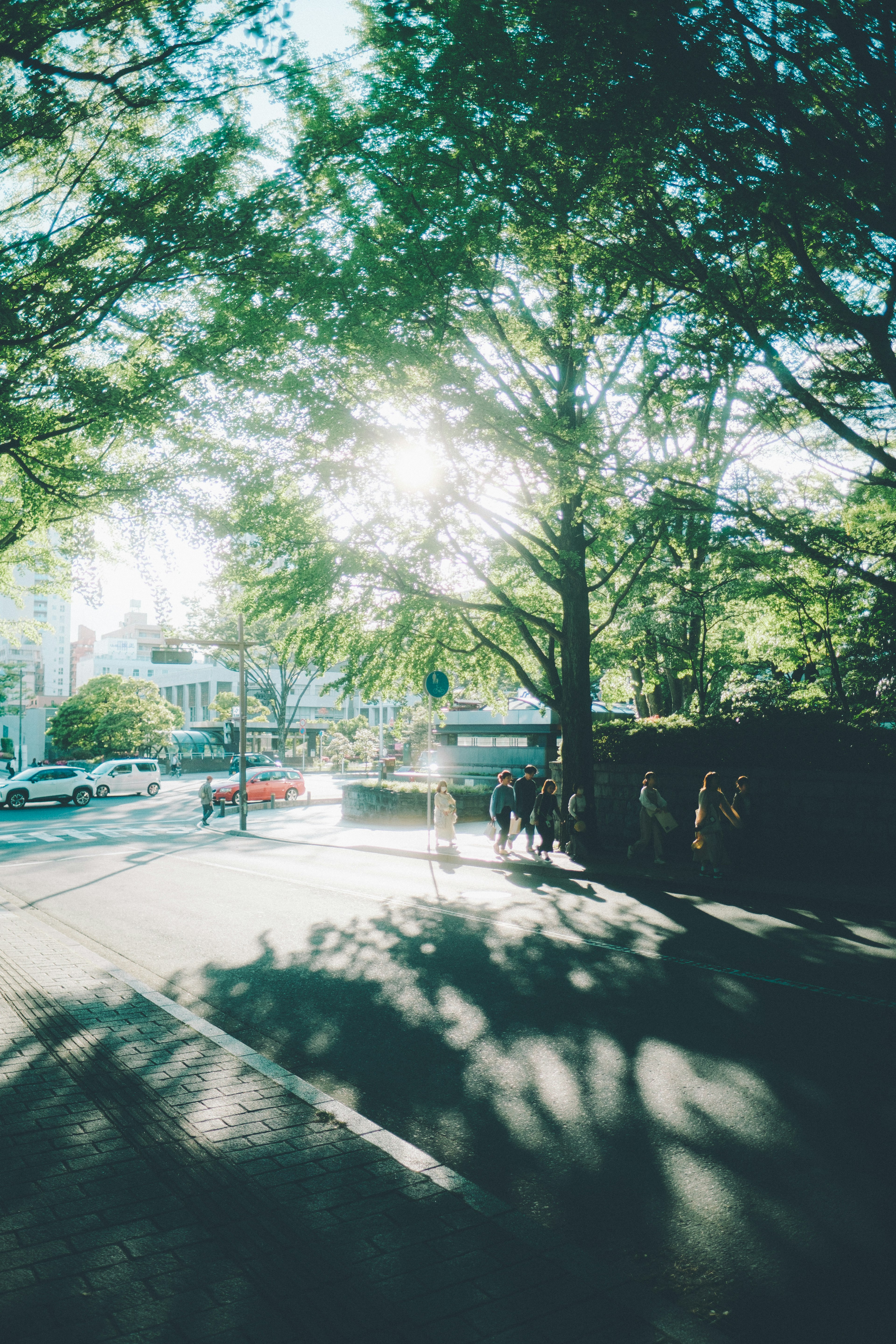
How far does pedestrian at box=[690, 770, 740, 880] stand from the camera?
13.4 meters

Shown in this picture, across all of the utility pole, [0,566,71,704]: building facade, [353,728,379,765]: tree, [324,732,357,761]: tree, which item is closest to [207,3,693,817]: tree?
[0,566,71,704]: building facade

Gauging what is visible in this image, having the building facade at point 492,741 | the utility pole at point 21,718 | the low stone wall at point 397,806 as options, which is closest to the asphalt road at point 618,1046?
the low stone wall at point 397,806

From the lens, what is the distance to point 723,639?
22.0 meters

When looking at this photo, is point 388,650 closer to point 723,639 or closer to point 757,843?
point 757,843

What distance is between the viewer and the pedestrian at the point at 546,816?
16.5 m

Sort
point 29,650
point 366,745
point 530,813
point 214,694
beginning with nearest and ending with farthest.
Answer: point 530,813 → point 366,745 → point 214,694 → point 29,650

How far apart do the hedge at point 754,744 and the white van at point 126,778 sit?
29.8m

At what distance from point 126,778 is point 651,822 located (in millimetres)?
32985

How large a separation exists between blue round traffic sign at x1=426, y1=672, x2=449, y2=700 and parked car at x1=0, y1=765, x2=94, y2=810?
79.1ft

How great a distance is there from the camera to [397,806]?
88.6 feet

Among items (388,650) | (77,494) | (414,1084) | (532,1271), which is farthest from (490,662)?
(532,1271)

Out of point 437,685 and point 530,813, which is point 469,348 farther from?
point 530,813

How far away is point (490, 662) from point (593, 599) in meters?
3.23

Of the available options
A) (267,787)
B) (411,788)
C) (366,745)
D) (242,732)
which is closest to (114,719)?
(366,745)
